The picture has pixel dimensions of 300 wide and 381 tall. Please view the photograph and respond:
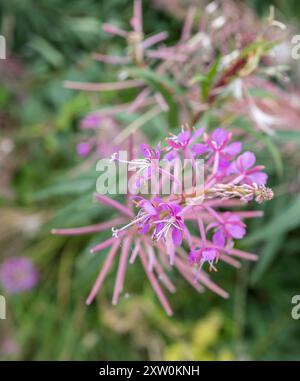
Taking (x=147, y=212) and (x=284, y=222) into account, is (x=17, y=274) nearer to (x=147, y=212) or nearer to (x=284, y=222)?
(x=284, y=222)

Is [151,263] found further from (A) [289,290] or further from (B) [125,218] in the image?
(A) [289,290]

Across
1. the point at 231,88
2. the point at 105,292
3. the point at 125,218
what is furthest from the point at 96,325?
the point at 231,88

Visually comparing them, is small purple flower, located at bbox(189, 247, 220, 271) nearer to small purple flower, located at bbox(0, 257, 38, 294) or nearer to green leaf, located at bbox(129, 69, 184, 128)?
green leaf, located at bbox(129, 69, 184, 128)

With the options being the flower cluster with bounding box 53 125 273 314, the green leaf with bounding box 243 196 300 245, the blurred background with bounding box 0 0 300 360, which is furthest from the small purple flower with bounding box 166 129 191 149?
the blurred background with bounding box 0 0 300 360

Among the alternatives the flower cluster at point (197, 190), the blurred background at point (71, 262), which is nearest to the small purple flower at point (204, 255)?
the flower cluster at point (197, 190)

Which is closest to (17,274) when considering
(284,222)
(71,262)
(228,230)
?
(71,262)
